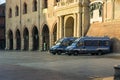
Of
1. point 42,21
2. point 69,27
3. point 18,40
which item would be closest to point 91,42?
point 69,27

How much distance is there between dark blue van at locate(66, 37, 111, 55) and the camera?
1764 inches

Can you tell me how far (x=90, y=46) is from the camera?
148 feet

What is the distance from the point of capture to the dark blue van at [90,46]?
147 feet

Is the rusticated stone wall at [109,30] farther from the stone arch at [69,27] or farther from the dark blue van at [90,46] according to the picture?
the stone arch at [69,27]

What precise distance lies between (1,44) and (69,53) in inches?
2009

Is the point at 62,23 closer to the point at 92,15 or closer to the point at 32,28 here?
the point at 92,15

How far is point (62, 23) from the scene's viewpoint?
57.4 metres

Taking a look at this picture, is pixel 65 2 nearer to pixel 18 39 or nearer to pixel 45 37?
pixel 45 37

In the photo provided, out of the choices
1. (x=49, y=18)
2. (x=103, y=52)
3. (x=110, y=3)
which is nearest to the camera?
(x=103, y=52)

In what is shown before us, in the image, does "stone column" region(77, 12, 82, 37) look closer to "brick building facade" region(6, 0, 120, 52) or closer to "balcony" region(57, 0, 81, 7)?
"brick building facade" region(6, 0, 120, 52)

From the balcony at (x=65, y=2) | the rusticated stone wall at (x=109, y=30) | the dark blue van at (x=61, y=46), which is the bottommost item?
the dark blue van at (x=61, y=46)

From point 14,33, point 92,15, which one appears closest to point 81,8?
point 92,15

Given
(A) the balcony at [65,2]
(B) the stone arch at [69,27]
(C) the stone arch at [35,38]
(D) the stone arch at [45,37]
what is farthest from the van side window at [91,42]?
(C) the stone arch at [35,38]

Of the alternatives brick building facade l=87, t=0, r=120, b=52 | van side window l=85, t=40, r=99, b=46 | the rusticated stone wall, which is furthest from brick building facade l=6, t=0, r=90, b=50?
van side window l=85, t=40, r=99, b=46
